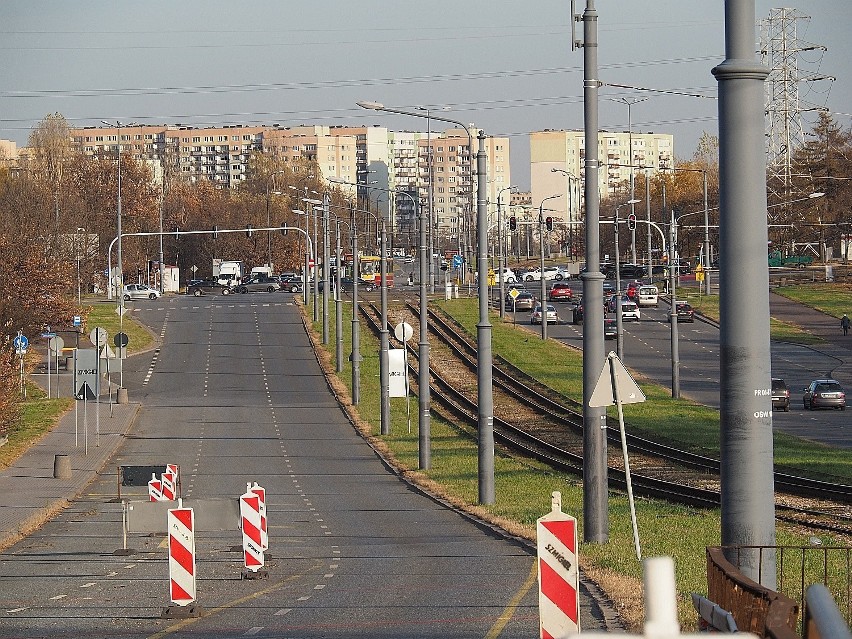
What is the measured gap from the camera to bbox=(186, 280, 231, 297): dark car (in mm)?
121619

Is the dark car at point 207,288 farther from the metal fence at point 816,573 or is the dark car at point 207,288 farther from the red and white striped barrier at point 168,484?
the metal fence at point 816,573

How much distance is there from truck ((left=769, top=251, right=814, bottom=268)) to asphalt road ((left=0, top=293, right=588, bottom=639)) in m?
89.7

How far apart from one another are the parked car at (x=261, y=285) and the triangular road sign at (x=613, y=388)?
352 ft

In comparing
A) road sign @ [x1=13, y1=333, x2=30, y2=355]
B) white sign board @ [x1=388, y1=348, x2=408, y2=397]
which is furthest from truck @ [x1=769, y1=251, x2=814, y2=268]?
white sign board @ [x1=388, y1=348, x2=408, y2=397]

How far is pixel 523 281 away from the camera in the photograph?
131 meters

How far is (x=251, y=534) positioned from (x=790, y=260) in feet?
416

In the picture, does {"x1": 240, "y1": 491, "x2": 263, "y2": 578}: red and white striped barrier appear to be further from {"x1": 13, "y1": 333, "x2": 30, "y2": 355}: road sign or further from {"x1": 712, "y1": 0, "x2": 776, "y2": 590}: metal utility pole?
{"x1": 13, "y1": 333, "x2": 30, "y2": 355}: road sign

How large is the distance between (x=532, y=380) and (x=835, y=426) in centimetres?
1595

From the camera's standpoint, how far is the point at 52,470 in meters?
38.6

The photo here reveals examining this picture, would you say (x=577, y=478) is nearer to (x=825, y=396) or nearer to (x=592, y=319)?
(x=592, y=319)

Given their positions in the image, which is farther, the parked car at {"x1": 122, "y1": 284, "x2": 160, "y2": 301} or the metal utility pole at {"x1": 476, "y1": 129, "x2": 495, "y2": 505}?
the parked car at {"x1": 122, "y1": 284, "x2": 160, "y2": 301}

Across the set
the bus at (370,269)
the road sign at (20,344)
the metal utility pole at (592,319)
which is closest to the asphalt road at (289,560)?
the metal utility pole at (592,319)

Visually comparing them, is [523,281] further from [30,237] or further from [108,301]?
[30,237]

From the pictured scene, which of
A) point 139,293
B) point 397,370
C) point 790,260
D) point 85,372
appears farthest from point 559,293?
point 85,372
